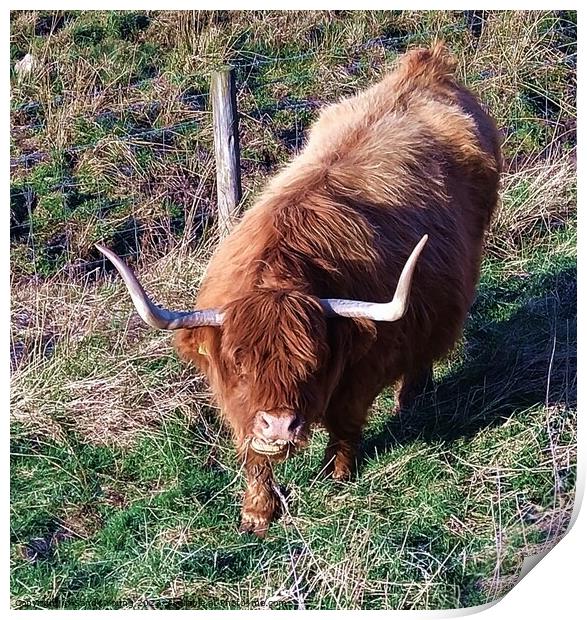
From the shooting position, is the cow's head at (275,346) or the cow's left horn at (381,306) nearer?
the cow's left horn at (381,306)

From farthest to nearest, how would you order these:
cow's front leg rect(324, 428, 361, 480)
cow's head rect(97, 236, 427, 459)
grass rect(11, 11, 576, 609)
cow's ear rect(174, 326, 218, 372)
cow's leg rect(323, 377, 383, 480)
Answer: cow's front leg rect(324, 428, 361, 480), cow's leg rect(323, 377, 383, 480), grass rect(11, 11, 576, 609), cow's ear rect(174, 326, 218, 372), cow's head rect(97, 236, 427, 459)

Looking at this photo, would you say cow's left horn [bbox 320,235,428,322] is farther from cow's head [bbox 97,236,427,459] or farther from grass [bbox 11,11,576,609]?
grass [bbox 11,11,576,609]

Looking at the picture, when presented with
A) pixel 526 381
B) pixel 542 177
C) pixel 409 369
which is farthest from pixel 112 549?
pixel 542 177

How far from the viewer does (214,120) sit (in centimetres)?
523

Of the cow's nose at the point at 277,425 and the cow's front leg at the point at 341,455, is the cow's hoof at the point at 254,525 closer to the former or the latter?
the cow's front leg at the point at 341,455

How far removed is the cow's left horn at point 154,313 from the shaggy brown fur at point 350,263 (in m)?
0.07

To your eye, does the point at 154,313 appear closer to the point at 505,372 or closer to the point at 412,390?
the point at 412,390

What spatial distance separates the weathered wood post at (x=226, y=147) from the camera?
5.16 m

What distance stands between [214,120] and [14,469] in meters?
2.04

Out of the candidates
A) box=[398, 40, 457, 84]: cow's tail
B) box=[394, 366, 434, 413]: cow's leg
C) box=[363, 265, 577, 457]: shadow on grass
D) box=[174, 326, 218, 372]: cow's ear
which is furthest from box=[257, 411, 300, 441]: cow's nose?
box=[398, 40, 457, 84]: cow's tail

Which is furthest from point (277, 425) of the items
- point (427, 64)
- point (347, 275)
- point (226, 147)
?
point (427, 64)

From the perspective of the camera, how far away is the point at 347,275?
3838mm

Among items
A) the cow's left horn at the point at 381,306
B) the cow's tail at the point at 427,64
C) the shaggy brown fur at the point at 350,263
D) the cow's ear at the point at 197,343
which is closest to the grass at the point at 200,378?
the cow's tail at the point at 427,64

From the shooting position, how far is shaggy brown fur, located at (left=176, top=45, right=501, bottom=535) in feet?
11.6
